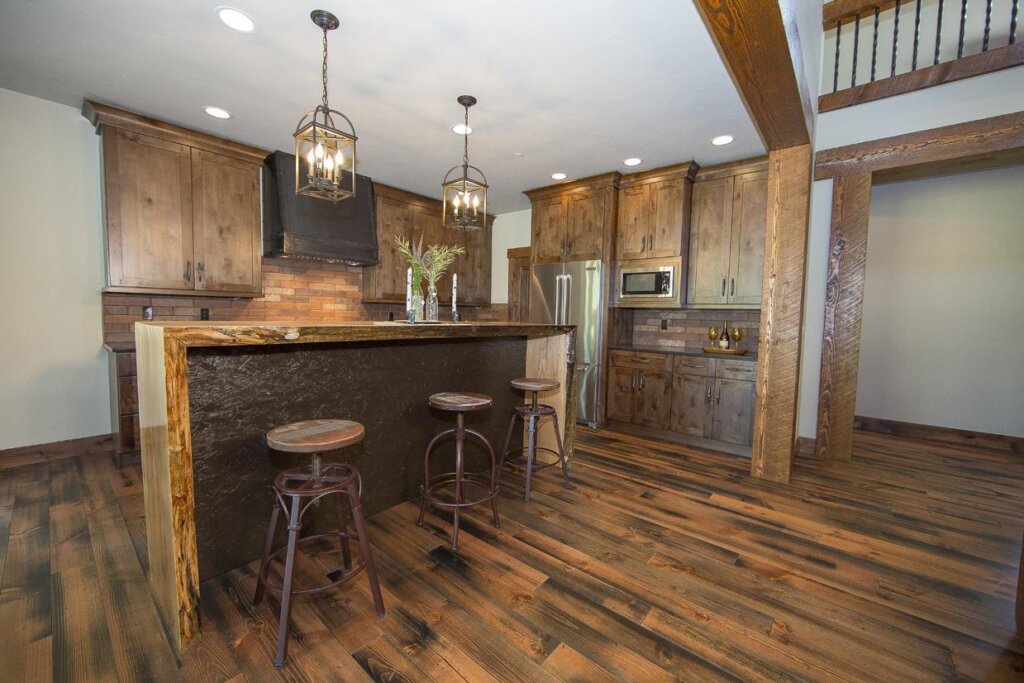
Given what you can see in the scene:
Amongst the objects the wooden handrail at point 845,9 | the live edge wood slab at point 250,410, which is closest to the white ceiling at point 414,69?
the wooden handrail at point 845,9

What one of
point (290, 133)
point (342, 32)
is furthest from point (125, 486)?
point (342, 32)

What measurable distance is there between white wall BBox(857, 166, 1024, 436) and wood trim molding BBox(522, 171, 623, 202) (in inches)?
116

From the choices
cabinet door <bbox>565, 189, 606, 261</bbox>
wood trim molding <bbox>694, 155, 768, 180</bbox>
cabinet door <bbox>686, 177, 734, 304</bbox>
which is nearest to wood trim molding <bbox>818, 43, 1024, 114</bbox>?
wood trim molding <bbox>694, 155, 768, 180</bbox>

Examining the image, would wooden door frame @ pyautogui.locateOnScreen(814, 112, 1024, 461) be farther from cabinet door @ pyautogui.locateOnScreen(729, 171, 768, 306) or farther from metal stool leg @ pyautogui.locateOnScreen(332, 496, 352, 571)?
metal stool leg @ pyautogui.locateOnScreen(332, 496, 352, 571)

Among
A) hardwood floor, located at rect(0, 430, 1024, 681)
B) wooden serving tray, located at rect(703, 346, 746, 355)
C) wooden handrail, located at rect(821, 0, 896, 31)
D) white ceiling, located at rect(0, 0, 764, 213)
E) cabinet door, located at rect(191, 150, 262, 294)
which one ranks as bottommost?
hardwood floor, located at rect(0, 430, 1024, 681)

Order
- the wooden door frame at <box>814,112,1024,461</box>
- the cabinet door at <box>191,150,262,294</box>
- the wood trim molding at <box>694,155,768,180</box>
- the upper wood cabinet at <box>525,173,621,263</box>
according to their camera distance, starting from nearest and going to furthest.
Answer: the wooden door frame at <box>814,112,1024,461</box> → the cabinet door at <box>191,150,262,294</box> → the wood trim molding at <box>694,155,768,180</box> → the upper wood cabinet at <box>525,173,621,263</box>

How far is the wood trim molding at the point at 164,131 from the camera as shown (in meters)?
3.07

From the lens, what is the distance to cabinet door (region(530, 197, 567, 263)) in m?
4.77

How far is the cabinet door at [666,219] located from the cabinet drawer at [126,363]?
4.55m

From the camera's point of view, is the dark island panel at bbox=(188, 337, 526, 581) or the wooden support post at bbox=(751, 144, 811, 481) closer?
the dark island panel at bbox=(188, 337, 526, 581)

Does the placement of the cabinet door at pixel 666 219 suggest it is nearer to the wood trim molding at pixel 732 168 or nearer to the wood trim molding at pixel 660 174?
the wood trim molding at pixel 660 174

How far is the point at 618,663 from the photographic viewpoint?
1444 mm

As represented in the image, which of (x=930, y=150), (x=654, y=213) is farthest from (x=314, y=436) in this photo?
(x=930, y=150)

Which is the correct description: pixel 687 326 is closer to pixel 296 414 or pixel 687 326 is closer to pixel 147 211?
pixel 296 414
